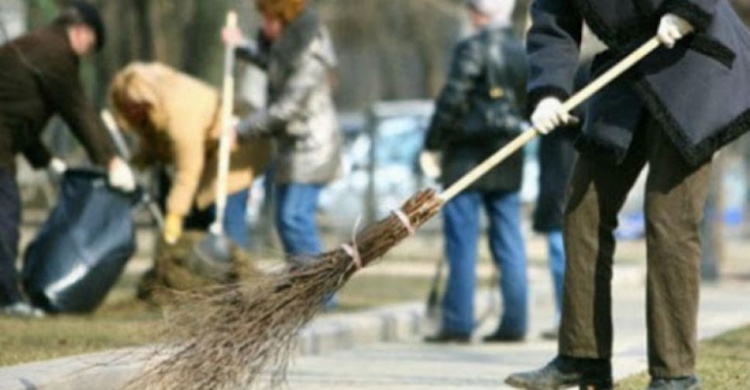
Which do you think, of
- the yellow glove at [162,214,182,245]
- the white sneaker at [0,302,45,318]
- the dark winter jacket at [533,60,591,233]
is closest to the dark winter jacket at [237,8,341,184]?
the yellow glove at [162,214,182,245]

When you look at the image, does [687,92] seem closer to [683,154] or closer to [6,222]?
[683,154]

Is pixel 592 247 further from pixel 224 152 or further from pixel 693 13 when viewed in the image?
pixel 224 152

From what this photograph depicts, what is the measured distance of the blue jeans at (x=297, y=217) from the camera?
46.4 feet

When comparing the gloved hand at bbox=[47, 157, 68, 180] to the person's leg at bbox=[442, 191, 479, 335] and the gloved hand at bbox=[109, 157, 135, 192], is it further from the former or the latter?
the person's leg at bbox=[442, 191, 479, 335]

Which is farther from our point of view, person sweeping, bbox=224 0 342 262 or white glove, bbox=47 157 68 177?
person sweeping, bbox=224 0 342 262

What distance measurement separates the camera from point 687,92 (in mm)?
8312

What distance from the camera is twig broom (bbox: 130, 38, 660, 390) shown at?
823 centimetres

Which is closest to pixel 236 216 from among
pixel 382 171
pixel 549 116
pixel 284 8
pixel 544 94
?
pixel 284 8

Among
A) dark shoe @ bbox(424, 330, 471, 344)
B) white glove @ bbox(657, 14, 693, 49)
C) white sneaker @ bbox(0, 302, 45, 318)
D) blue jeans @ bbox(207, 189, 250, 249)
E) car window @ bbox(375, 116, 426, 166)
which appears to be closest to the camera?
white glove @ bbox(657, 14, 693, 49)

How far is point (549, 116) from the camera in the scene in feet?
27.7

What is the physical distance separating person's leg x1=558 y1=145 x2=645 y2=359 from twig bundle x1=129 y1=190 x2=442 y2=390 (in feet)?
1.71

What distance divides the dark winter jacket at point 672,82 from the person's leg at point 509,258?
4.76m

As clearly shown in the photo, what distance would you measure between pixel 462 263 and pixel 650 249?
4954mm

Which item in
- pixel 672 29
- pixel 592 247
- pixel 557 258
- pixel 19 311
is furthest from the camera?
pixel 557 258
